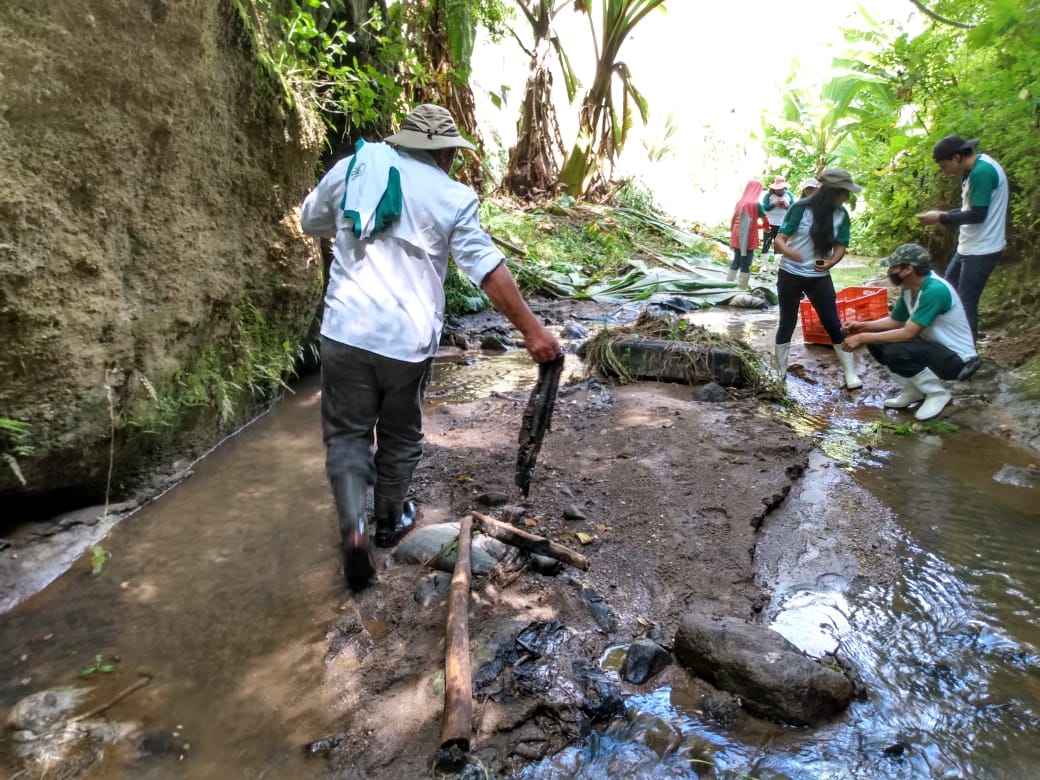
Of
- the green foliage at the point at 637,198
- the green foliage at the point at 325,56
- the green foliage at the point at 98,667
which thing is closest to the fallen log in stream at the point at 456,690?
the green foliage at the point at 98,667

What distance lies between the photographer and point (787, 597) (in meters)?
2.68

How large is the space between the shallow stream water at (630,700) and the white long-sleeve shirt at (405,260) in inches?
41.8

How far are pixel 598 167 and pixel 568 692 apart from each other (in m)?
15.5

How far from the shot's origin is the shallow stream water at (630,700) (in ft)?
6.25

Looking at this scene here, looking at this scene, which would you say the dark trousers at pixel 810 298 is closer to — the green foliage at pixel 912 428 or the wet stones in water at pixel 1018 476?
the green foliage at pixel 912 428

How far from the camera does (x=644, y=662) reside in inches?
87.6

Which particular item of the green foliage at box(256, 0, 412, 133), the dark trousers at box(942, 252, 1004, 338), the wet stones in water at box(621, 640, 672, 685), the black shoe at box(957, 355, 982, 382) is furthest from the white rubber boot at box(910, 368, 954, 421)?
the green foliage at box(256, 0, 412, 133)

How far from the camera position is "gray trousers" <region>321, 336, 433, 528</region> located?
2.58 meters

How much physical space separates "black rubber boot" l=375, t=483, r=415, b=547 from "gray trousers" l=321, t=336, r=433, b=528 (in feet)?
0.46

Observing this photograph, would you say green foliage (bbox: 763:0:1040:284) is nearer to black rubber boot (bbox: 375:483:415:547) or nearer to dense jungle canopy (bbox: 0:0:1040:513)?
dense jungle canopy (bbox: 0:0:1040:513)

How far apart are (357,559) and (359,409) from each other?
0.60m

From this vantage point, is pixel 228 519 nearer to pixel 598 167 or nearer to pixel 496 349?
pixel 496 349

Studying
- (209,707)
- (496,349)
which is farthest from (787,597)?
(496,349)

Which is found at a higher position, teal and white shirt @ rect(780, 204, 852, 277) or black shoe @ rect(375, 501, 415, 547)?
teal and white shirt @ rect(780, 204, 852, 277)
